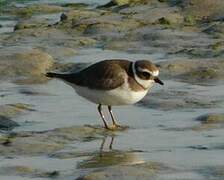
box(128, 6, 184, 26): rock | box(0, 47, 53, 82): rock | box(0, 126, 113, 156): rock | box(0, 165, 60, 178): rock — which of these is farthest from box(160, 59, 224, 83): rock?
box(0, 165, 60, 178): rock

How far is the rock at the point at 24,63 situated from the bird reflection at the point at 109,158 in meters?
3.67

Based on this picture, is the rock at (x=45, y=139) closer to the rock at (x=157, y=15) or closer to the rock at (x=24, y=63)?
the rock at (x=24, y=63)

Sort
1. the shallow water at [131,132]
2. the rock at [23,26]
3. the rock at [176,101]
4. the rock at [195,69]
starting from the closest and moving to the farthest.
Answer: the shallow water at [131,132], the rock at [176,101], the rock at [195,69], the rock at [23,26]

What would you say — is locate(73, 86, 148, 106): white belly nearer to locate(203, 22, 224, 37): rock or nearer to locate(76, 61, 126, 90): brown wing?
locate(76, 61, 126, 90): brown wing

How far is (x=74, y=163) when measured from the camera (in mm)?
9297

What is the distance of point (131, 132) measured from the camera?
10.6 meters

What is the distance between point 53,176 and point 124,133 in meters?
1.92

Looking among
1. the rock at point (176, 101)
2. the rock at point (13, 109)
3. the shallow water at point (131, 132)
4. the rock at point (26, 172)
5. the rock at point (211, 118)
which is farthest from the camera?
Result: the rock at point (176, 101)

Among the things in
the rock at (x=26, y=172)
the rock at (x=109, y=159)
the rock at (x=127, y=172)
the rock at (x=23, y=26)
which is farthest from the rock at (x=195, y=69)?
the rock at (x=26, y=172)

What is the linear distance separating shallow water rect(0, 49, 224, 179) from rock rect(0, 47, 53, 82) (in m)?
0.43

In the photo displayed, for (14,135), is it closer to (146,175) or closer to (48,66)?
(146,175)

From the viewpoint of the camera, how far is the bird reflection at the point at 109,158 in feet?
30.6

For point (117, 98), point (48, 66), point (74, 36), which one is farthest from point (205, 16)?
point (117, 98)

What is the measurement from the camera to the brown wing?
35.6 feet
